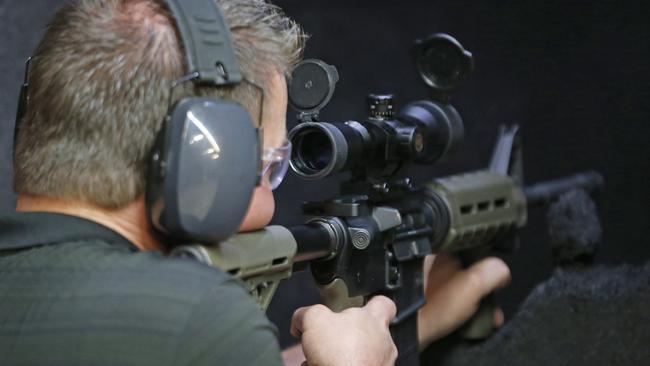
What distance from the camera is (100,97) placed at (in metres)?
0.89

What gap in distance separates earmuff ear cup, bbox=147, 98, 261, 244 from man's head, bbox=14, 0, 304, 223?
3cm

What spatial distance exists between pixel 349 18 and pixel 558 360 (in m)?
0.78

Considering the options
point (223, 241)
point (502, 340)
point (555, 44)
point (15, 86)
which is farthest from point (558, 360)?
point (15, 86)

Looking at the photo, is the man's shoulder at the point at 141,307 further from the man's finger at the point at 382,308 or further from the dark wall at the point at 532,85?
the dark wall at the point at 532,85

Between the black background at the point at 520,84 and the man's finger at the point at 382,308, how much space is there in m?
0.55

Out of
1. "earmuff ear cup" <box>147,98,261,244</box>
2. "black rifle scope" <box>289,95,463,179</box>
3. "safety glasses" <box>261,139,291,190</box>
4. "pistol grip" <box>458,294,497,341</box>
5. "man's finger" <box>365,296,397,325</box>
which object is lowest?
"pistol grip" <box>458,294,497,341</box>

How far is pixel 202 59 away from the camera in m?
0.87

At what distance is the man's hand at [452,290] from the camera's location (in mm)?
1616

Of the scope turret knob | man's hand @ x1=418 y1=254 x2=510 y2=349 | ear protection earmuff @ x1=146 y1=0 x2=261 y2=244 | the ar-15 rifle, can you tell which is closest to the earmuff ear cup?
ear protection earmuff @ x1=146 y1=0 x2=261 y2=244

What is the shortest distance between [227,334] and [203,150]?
0.17 m

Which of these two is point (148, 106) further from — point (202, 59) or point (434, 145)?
point (434, 145)

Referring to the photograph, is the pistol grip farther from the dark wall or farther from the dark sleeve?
the dark sleeve

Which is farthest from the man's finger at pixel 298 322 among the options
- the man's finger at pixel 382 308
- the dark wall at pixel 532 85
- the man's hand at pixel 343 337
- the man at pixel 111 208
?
the dark wall at pixel 532 85

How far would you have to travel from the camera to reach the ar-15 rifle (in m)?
1.21
